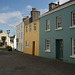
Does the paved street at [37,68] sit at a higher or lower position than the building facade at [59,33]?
lower

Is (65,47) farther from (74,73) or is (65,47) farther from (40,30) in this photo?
(40,30)

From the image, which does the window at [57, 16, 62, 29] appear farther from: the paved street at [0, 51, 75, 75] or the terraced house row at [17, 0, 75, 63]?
the paved street at [0, 51, 75, 75]

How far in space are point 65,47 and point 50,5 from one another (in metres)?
9.42

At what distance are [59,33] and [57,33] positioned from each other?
1.42ft

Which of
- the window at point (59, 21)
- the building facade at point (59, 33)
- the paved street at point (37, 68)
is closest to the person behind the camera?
the paved street at point (37, 68)

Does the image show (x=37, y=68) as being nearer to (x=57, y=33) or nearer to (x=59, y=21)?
(x=57, y=33)

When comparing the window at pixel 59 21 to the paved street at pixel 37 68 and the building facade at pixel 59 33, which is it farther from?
the paved street at pixel 37 68

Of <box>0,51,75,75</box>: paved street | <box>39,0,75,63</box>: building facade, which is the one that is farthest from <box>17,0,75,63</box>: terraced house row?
<box>0,51,75,75</box>: paved street

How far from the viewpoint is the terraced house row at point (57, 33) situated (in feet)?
42.0

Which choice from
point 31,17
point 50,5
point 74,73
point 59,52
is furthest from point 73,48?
point 31,17

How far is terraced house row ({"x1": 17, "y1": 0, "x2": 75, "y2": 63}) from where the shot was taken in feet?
42.0

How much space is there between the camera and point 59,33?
1465 cm

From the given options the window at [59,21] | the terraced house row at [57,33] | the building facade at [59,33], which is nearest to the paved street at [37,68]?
the building facade at [59,33]

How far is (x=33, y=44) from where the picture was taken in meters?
23.0
